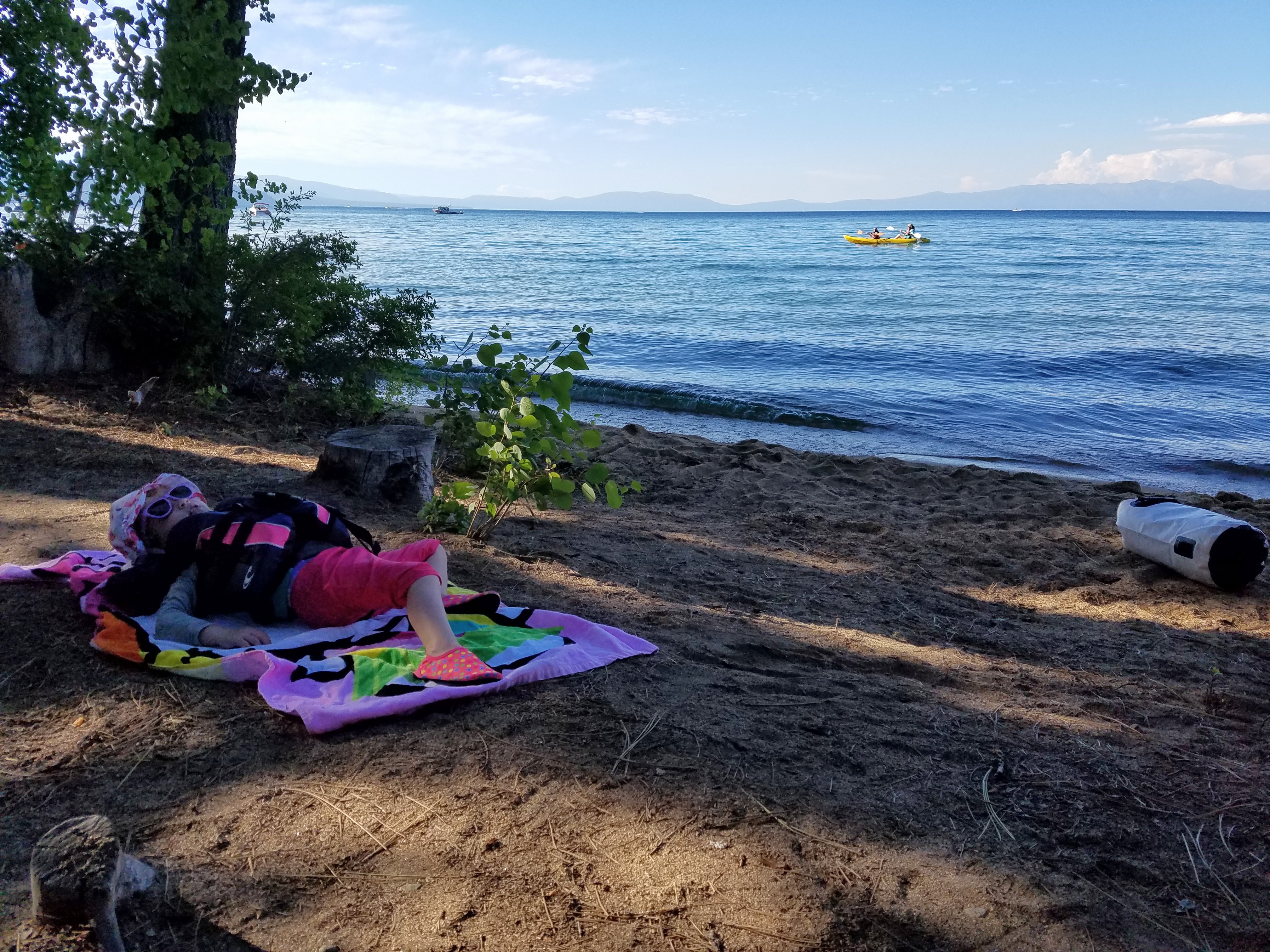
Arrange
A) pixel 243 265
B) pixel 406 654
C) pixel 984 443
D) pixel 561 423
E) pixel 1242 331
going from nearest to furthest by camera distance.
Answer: pixel 406 654 → pixel 561 423 → pixel 243 265 → pixel 984 443 → pixel 1242 331

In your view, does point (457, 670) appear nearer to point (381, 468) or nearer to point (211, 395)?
point (381, 468)

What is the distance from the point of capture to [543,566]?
15.5 ft

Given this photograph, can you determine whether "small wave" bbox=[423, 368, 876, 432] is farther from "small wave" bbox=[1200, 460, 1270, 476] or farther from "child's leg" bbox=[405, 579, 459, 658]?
"child's leg" bbox=[405, 579, 459, 658]

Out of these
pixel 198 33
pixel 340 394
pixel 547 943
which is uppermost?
pixel 198 33

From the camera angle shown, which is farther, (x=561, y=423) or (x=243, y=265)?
(x=243, y=265)

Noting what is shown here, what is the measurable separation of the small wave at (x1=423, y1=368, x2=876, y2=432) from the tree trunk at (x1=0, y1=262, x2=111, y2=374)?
19.1 ft

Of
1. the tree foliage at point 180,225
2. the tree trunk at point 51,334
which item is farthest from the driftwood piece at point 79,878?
the tree trunk at point 51,334

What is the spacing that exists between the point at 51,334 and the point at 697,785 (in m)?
7.14

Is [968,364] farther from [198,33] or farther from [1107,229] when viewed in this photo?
[1107,229]

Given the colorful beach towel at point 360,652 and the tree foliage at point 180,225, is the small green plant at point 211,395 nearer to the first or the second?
the tree foliage at point 180,225

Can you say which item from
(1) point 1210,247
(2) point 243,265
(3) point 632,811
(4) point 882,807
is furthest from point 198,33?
(1) point 1210,247

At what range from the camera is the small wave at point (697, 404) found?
476 inches

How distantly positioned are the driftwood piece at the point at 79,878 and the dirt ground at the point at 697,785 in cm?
17

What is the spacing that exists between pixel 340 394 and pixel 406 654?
4954 millimetres
